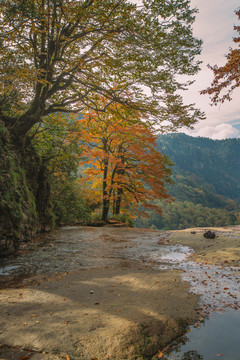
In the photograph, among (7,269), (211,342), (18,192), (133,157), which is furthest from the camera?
(133,157)

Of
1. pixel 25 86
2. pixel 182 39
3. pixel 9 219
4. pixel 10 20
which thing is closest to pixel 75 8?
pixel 10 20

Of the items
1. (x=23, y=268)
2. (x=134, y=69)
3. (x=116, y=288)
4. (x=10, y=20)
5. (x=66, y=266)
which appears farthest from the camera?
(x=134, y=69)

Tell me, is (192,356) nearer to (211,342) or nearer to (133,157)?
(211,342)

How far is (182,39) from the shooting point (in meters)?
7.86

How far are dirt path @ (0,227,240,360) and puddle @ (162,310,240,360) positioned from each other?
15cm

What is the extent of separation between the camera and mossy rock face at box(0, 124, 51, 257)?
6512mm

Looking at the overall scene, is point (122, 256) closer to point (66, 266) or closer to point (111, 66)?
point (66, 266)

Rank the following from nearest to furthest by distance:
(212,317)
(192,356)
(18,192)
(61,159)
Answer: (192,356) → (212,317) → (18,192) → (61,159)

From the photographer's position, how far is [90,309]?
3285 mm

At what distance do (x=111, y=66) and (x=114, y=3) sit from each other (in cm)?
189

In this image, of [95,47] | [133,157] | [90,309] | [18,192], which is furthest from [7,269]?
[133,157]

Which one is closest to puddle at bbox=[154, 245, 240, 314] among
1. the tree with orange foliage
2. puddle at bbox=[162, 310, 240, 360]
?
puddle at bbox=[162, 310, 240, 360]

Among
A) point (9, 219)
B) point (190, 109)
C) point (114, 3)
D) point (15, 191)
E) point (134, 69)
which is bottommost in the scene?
point (9, 219)

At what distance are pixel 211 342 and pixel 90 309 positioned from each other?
5.47ft
